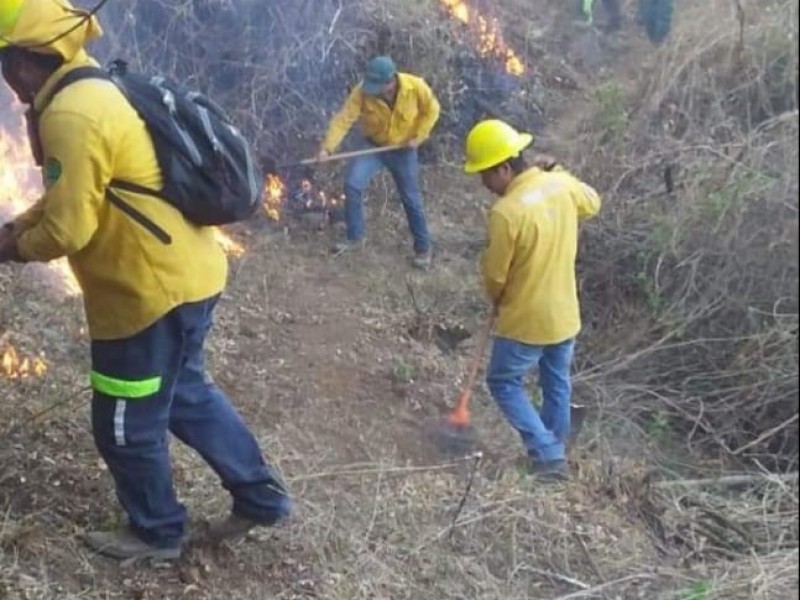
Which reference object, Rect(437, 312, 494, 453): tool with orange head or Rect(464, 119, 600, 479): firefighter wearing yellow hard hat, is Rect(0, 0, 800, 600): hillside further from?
Rect(464, 119, 600, 479): firefighter wearing yellow hard hat

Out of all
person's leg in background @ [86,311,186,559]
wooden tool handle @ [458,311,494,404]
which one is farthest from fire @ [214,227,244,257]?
person's leg in background @ [86,311,186,559]

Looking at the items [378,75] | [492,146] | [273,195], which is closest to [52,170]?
[492,146]

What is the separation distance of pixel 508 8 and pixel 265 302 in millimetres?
5468

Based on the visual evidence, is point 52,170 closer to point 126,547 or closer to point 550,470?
point 126,547

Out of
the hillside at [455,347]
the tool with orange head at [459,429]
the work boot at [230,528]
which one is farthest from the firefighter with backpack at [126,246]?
the tool with orange head at [459,429]

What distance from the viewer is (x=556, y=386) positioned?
567 centimetres

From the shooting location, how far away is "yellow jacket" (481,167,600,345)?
5094 mm

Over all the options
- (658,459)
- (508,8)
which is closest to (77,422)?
(658,459)

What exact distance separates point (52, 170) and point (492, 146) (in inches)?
92.2

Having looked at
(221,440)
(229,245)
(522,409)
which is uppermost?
(221,440)

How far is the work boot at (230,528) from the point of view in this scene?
4254mm

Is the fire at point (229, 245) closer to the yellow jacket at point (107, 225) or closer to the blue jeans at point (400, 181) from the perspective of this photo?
the blue jeans at point (400, 181)

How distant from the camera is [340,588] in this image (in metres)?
4.31

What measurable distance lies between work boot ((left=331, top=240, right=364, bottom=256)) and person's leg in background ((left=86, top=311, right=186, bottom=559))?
4.34 metres
